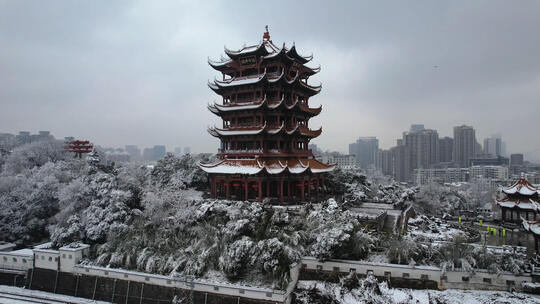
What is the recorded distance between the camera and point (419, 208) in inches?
1364

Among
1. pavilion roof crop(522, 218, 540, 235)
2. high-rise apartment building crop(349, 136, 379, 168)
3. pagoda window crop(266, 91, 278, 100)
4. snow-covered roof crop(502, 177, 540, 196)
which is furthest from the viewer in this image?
high-rise apartment building crop(349, 136, 379, 168)

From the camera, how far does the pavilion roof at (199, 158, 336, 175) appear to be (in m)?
24.6

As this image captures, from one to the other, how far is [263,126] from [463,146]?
9968cm

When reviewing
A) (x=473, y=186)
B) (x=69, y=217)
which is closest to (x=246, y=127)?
(x=69, y=217)

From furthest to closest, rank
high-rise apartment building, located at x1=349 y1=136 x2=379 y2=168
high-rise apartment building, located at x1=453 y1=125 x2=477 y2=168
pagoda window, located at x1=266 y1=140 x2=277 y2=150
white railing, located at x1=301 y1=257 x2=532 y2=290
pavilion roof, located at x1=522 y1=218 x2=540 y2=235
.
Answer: high-rise apartment building, located at x1=349 y1=136 x2=379 y2=168 → high-rise apartment building, located at x1=453 y1=125 x2=477 y2=168 → pagoda window, located at x1=266 y1=140 x2=277 y2=150 → pavilion roof, located at x1=522 y1=218 x2=540 y2=235 → white railing, located at x1=301 y1=257 x2=532 y2=290

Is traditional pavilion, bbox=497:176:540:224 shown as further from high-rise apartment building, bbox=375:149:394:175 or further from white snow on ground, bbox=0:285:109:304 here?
high-rise apartment building, bbox=375:149:394:175

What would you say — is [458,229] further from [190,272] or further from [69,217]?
[69,217]

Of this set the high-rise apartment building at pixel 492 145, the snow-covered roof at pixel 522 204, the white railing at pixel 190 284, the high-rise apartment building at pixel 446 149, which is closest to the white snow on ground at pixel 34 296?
the white railing at pixel 190 284

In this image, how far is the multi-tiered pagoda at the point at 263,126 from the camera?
26.0m

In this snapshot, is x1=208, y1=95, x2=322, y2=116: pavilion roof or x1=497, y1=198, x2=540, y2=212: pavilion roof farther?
x1=208, y1=95, x2=322, y2=116: pavilion roof

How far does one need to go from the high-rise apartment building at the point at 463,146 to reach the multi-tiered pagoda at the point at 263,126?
92.0 meters

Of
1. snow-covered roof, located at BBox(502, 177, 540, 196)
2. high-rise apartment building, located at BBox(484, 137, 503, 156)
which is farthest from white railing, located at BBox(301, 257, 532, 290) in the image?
high-rise apartment building, located at BBox(484, 137, 503, 156)

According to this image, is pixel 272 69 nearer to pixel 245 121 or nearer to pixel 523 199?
pixel 245 121

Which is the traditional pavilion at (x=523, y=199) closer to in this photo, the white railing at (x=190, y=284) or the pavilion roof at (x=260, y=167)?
the pavilion roof at (x=260, y=167)
